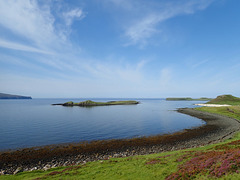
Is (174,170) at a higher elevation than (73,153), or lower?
higher

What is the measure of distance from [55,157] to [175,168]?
24.4 metres

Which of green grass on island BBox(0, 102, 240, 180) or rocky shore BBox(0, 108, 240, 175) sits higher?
green grass on island BBox(0, 102, 240, 180)

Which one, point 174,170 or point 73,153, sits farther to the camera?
point 73,153

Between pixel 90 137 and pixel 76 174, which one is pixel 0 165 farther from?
pixel 90 137

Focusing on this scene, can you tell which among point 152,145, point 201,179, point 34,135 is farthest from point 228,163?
point 34,135

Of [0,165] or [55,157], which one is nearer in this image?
[0,165]

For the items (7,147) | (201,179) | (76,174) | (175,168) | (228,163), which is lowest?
(7,147)

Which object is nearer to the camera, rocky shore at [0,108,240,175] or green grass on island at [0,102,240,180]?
green grass on island at [0,102,240,180]

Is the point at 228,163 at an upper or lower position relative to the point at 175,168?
upper

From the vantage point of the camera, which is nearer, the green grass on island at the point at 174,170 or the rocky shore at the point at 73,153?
the green grass on island at the point at 174,170

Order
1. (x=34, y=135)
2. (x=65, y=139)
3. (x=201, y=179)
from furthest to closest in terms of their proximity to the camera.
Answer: (x=34, y=135), (x=65, y=139), (x=201, y=179)

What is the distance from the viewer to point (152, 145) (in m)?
35.2

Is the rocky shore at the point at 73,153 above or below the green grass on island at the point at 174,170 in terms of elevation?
below

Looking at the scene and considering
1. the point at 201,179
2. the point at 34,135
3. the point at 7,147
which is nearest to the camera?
the point at 201,179
